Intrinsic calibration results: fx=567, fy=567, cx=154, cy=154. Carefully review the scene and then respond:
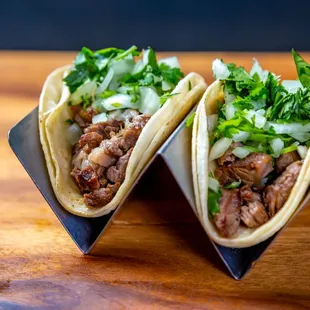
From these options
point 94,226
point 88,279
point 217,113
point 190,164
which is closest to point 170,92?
point 217,113

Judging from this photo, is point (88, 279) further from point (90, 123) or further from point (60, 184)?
point (90, 123)

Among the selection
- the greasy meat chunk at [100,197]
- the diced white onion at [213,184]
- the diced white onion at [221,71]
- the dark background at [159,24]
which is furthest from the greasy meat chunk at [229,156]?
the dark background at [159,24]

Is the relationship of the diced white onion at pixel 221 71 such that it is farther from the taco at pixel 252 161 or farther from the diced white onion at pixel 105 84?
the diced white onion at pixel 105 84

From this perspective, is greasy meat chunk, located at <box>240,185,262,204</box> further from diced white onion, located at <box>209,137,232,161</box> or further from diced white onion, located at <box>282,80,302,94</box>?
diced white onion, located at <box>282,80,302,94</box>

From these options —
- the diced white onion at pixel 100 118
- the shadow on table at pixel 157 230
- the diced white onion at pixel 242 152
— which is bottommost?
the shadow on table at pixel 157 230

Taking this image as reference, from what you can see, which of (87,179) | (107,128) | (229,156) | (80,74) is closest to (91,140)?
(107,128)
